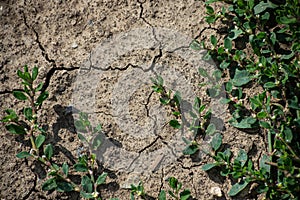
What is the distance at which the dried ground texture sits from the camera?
2924mm

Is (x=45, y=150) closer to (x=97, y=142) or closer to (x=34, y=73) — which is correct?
(x=97, y=142)

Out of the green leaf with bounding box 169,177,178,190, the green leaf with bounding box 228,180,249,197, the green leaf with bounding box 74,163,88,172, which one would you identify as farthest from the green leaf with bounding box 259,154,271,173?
the green leaf with bounding box 74,163,88,172

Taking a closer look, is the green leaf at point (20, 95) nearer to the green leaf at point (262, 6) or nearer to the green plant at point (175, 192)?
the green plant at point (175, 192)

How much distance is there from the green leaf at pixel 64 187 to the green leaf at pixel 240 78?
1.11 m

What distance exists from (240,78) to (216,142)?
0.40 meters

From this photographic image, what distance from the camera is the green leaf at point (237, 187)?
2807 millimetres

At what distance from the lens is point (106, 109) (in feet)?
9.95

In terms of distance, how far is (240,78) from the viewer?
298 cm

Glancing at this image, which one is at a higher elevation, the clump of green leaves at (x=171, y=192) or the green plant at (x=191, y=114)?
the green plant at (x=191, y=114)

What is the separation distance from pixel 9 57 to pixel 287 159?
5.71 feet

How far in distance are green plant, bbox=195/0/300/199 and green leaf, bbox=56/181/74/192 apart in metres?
0.77

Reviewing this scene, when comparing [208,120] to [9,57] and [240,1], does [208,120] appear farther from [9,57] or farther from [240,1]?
[9,57]

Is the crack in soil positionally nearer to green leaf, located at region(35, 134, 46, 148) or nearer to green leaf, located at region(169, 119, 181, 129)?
green leaf, located at region(35, 134, 46, 148)

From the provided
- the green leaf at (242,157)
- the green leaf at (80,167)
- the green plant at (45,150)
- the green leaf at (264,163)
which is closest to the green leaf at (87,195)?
the green plant at (45,150)
